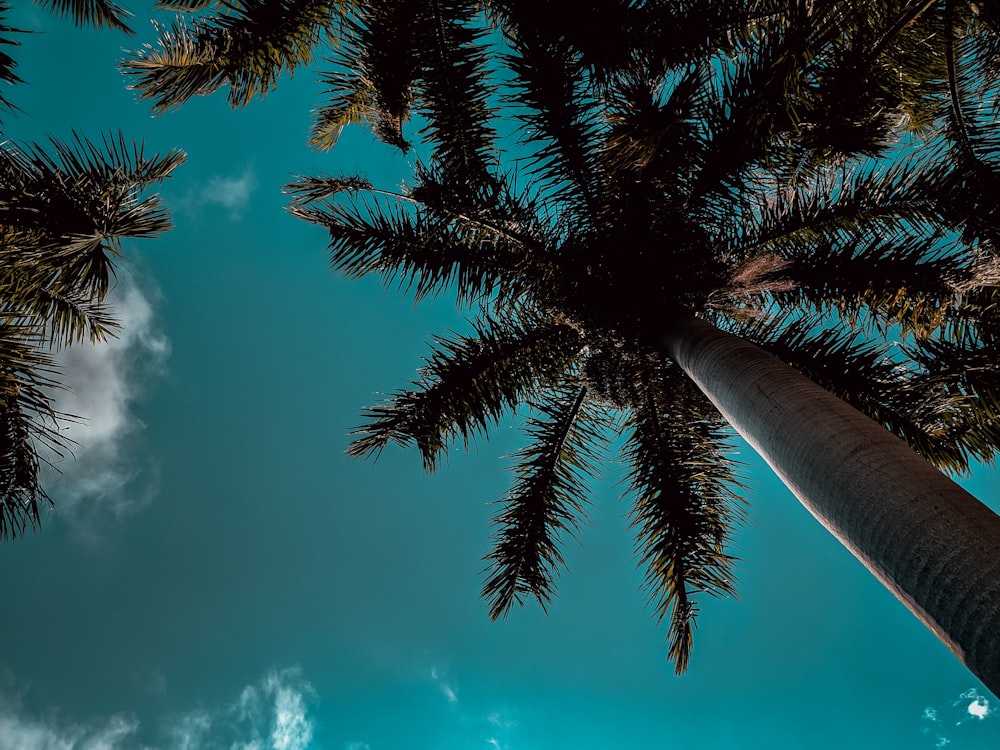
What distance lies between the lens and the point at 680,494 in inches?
263

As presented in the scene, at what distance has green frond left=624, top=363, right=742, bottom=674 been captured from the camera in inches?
253

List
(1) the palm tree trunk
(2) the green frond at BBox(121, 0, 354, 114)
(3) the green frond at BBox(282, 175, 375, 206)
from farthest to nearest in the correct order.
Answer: (3) the green frond at BBox(282, 175, 375, 206)
(2) the green frond at BBox(121, 0, 354, 114)
(1) the palm tree trunk

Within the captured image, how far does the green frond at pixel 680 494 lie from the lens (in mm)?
6426

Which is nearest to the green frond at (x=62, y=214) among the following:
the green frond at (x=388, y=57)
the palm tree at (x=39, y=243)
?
the palm tree at (x=39, y=243)

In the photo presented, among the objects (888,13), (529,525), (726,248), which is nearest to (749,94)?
(888,13)

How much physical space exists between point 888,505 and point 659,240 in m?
4.15

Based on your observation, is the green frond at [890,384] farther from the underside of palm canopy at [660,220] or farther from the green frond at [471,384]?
the green frond at [471,384]

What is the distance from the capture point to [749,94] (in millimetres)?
4746

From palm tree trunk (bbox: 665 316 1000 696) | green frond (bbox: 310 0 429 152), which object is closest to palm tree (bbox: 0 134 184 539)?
green frond (bbox: 310 0 429 152)

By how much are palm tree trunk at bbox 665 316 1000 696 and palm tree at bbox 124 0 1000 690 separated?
57cm

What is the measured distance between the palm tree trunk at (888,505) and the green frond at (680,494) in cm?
293

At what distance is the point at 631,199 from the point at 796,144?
2.08 meters

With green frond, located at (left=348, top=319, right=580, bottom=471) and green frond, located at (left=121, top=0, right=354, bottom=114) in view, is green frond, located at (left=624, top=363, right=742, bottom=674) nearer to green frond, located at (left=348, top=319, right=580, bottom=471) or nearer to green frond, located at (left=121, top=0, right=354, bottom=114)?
green frond, located at (left=348, top=319, right=580, bottom=471)

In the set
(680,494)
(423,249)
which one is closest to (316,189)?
(423,249)
